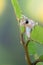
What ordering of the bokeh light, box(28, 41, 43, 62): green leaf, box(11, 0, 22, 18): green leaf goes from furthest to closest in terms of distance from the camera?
the bokeh light, box(28, 41, 43, 62): green leaf, box(11, 0, 22, 18): green leaf

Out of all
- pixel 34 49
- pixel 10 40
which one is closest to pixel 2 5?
pixel 10 40

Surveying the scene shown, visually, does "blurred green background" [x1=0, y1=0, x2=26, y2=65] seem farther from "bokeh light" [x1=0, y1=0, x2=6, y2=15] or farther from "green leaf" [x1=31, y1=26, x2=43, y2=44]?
"green leaf" [x1=31, y1=26, x2=43, y2=44]

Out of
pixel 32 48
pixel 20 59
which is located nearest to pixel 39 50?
pixel 32 48

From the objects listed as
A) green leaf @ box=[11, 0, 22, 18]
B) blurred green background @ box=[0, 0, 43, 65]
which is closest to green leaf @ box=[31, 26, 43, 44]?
green leaf @ box=[11, 0, 22, 18]

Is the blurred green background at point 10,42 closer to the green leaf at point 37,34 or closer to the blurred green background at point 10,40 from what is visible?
the blurred green background at point 10,40

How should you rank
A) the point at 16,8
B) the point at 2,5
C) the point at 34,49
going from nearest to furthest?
the point at 16,8, the point at 34,49, the point at 2,5

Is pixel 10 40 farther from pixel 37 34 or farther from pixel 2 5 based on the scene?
pixel 37 34

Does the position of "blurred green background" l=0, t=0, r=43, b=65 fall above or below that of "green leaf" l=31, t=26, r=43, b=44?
below

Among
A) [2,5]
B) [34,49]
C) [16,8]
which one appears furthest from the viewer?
[2,5]

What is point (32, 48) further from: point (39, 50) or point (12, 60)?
point (12, 60)

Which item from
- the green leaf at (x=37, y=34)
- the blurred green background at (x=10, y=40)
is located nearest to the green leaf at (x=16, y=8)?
the green leaf at (x=37, y=34)

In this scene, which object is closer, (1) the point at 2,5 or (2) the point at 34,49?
(2) the point at 34,49
